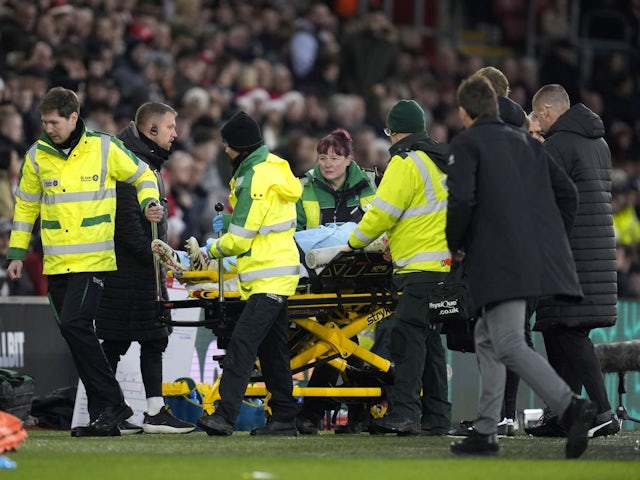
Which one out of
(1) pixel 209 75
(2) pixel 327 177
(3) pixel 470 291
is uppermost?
(1) pixel 209 75

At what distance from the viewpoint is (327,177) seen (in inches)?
499

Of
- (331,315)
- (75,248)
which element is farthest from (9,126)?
(331,315)

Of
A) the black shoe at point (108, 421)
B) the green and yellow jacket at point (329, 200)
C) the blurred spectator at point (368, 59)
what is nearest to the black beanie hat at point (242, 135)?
the green and yellow jacket at point (329, 200)

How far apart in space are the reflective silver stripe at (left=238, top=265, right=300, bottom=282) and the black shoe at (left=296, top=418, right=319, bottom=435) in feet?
4.70

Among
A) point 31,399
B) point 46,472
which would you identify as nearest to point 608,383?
point 31,399

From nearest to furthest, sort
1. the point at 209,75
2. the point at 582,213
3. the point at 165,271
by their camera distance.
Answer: the point at 582,213 < the point at 165,271 < the point at 209,75

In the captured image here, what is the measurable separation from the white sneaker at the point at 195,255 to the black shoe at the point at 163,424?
130cm

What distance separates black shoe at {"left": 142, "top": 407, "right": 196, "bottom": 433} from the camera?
39.4 feet

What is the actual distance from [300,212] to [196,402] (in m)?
1.70

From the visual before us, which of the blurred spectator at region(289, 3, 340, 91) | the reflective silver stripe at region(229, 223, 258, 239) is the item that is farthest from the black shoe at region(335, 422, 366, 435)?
the blurred spectator at region(289, 3, 340, 91)

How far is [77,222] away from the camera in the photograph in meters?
11.3

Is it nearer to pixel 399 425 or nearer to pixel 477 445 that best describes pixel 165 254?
pixel 399 425

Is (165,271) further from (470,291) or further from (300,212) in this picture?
(470,291)

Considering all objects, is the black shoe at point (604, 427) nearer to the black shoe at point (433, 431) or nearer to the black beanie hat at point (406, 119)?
the black shoe at point (433, 431)
